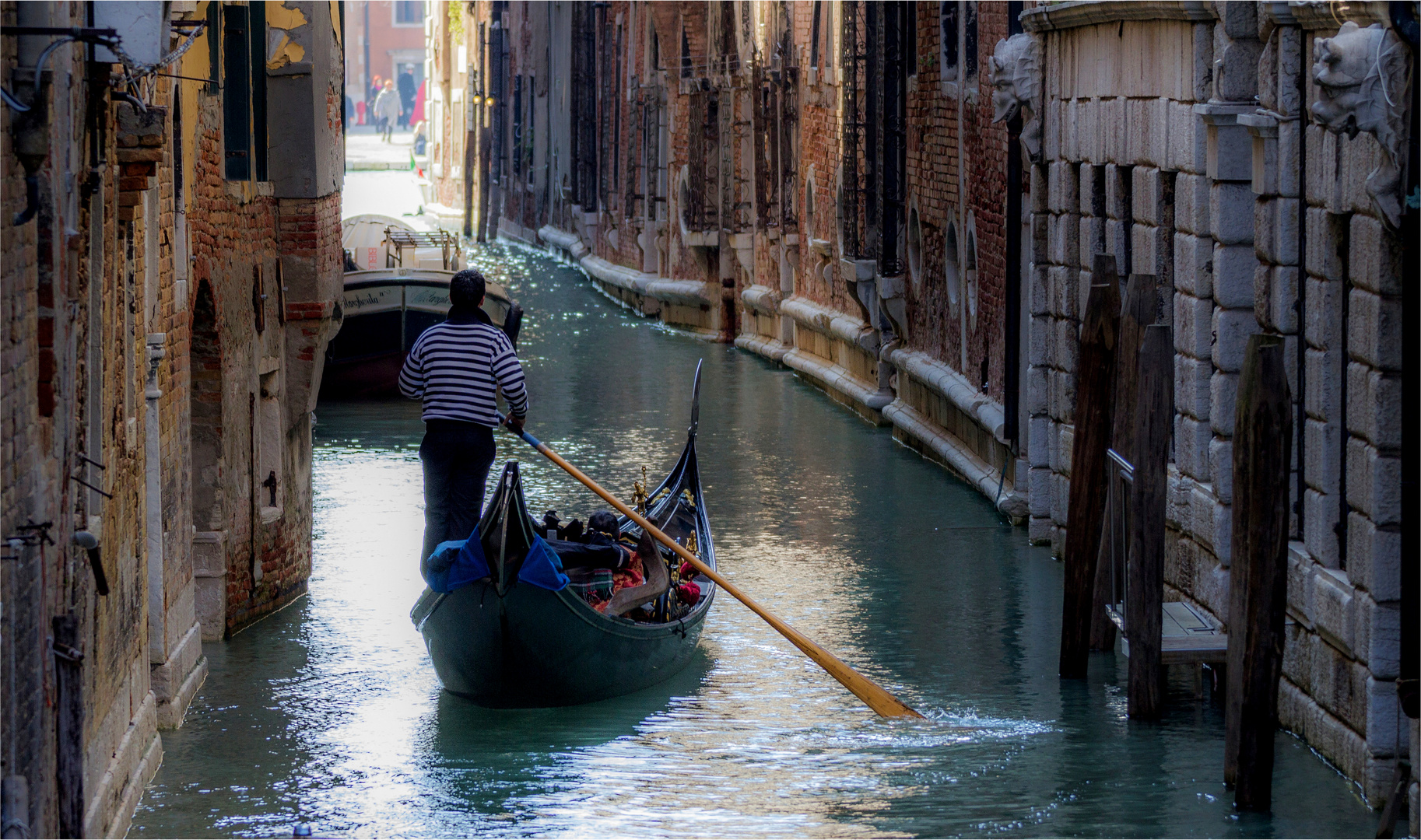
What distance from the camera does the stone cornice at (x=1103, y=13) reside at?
9961 mm

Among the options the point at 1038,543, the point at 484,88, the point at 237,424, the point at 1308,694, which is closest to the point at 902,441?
the point at 1038,543

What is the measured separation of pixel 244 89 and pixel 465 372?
239 cm

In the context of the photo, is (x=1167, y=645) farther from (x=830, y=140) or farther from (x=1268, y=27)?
(x=830, y=140)

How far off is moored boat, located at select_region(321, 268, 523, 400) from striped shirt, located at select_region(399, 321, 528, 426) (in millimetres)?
12099

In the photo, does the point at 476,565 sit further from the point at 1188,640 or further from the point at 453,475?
the point at 1188,640

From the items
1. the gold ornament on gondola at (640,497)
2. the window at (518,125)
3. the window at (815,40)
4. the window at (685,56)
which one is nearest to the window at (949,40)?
the window at (815,40)

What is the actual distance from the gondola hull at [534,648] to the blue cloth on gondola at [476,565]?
0.05m

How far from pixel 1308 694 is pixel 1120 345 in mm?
1809

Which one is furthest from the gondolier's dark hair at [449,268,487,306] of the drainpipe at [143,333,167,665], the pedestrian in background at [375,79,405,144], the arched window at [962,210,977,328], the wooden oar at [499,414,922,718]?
the pedestrian in background at [375,79,405,144]

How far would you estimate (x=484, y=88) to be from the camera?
168 feet

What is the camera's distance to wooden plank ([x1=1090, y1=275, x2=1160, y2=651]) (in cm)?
919

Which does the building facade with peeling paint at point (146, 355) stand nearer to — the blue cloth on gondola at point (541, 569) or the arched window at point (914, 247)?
the blue cloth on gondola at point (541, 569)

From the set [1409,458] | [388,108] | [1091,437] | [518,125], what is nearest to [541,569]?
[1091,437]

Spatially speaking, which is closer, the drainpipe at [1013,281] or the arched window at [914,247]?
the drainpipe at [1013,281]
